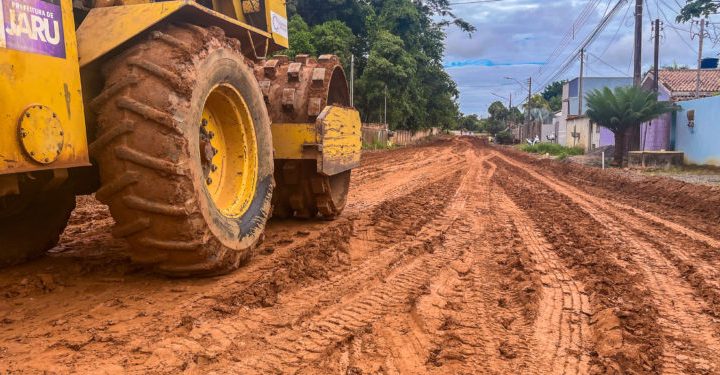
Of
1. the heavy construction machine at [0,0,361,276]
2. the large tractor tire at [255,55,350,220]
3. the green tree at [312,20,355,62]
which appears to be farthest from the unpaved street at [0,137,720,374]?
the green tree at [312,20,355,62]

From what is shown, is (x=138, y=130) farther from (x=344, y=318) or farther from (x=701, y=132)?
(x=701, y=132)

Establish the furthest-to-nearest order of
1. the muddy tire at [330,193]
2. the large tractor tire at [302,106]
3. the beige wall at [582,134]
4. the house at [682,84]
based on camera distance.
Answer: the house at [682,84], the beige wall at [582,134], the muddy tire at [330,193], the large tractor tire at [302,106]

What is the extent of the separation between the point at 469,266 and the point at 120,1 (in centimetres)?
349

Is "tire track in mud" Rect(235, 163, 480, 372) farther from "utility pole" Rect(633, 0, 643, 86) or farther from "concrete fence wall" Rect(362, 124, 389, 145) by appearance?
A: "concrete fence wall" Rect(362, 124, 389, 145)

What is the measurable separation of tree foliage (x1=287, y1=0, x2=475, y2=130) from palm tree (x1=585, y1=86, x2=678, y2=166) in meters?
14.7

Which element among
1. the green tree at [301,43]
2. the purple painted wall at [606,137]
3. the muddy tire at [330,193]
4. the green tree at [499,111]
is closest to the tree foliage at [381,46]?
the green tree at [301,43]

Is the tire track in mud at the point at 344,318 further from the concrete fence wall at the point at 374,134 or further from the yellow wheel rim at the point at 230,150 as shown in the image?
the concrete fence wall at the point at 374,134

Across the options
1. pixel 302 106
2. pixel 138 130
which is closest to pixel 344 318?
pixel 138 130

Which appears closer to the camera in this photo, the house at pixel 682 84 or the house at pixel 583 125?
the house at pixel 583 125

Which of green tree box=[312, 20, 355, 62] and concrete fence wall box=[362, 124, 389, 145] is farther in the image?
concrete fence wall box=[362, 124, 389, 145]

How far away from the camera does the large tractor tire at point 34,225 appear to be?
4.12 m

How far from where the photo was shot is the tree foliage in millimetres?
33344

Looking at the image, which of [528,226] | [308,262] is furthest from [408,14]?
[308,262]

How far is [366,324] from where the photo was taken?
11.4ft
